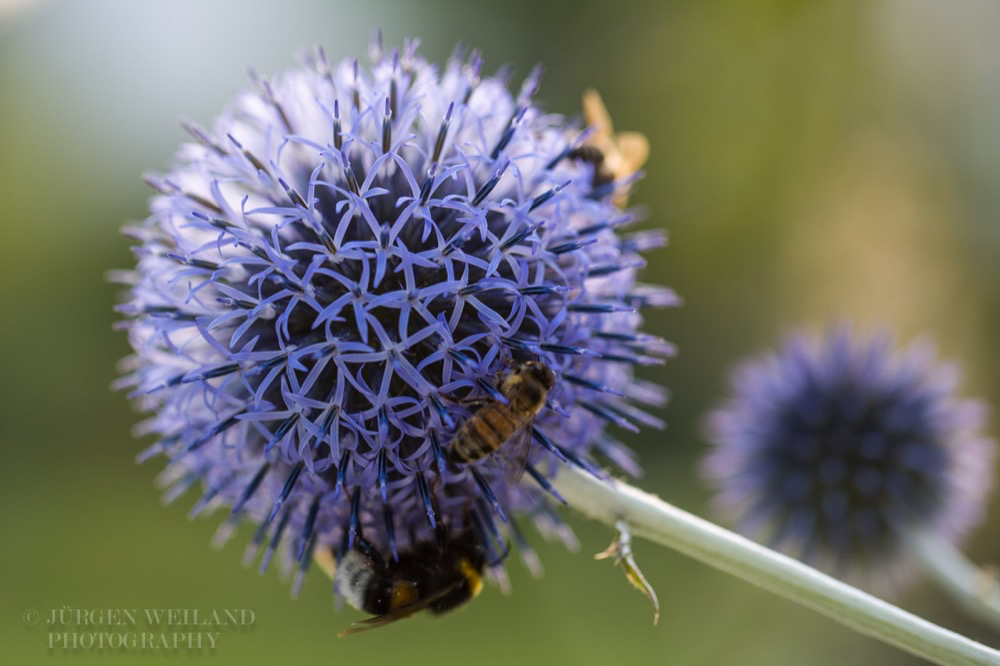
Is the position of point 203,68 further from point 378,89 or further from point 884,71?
point 378,89

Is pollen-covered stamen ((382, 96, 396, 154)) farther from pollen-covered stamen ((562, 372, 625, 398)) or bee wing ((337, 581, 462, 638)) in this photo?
bee wing ((337, 581, 462, 638))

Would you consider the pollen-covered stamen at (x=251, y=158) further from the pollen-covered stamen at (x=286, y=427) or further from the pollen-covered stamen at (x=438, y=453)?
the pollen-covered stamen at (x=438, y=453)

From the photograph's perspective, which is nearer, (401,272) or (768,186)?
(401,272)

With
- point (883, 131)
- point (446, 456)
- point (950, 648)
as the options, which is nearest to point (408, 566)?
point (446, 456)

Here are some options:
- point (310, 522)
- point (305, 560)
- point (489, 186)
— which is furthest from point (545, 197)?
point (305, 560)

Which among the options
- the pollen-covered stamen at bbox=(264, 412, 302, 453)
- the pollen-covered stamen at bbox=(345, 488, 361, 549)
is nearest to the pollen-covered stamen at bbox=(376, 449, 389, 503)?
the pollen-covered stamen at bbox=(345, 488, 361, 549)

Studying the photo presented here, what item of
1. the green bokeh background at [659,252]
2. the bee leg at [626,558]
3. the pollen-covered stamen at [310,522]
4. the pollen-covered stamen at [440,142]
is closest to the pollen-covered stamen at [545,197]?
the pollen-covered stamen at [440,142]

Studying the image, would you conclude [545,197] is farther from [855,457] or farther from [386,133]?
[855,457]
